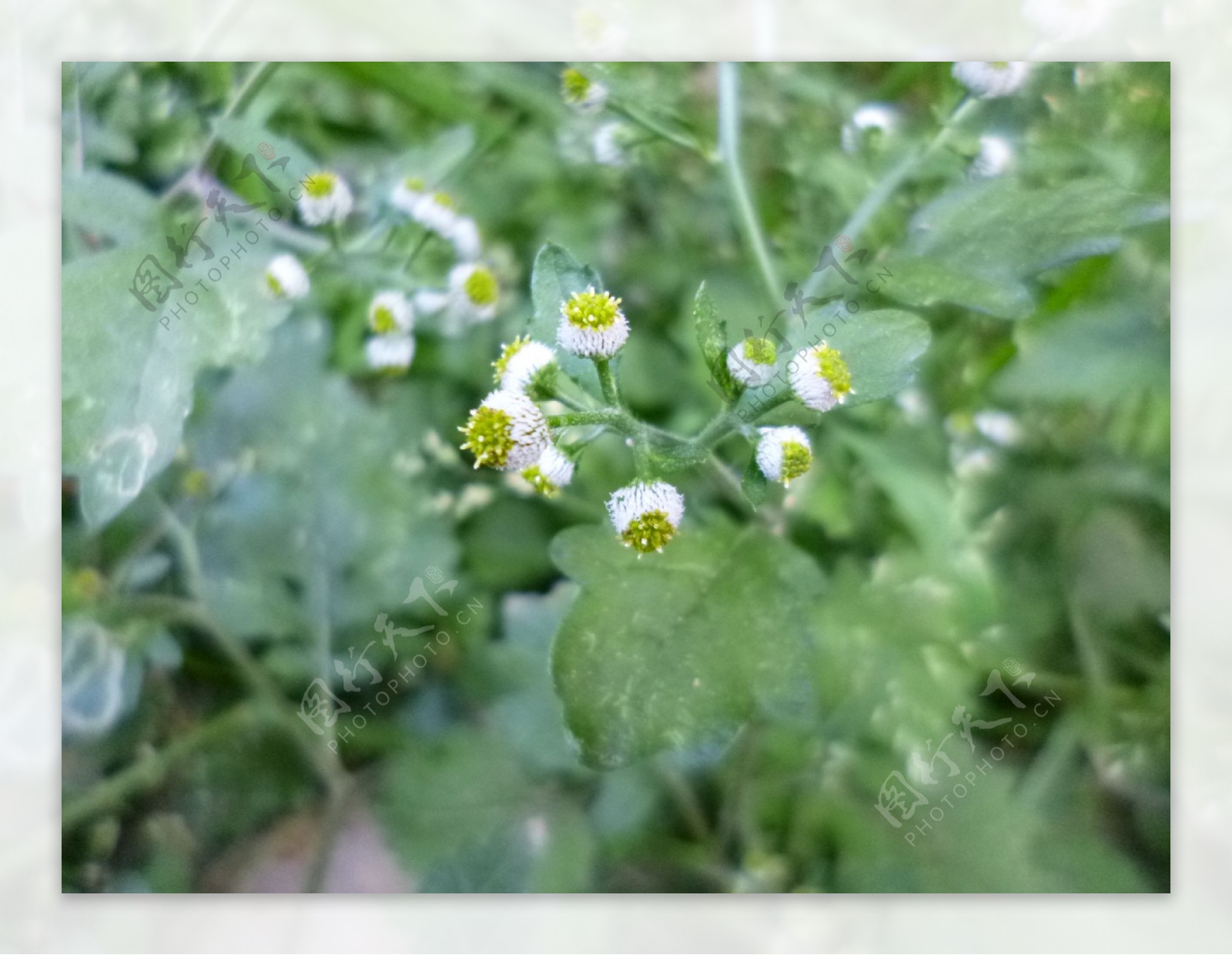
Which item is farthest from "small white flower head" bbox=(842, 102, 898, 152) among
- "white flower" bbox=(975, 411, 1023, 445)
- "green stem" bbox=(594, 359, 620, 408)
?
"green stem" bbox=(594, 359, 620, 408)

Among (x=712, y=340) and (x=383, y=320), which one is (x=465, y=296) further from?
(x=712, y=340)

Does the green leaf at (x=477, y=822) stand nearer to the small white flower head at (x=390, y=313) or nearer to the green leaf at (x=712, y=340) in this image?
the small white flower head at (x=390, y=313)

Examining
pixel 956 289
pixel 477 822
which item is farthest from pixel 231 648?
pixel 956 289

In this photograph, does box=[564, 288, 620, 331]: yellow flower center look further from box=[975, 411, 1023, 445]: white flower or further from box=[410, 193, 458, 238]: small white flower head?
box=[975, 411, 1023, 445]: white flower

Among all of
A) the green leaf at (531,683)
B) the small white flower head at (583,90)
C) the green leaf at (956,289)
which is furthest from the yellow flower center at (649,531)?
the small white flower head at (583,90)

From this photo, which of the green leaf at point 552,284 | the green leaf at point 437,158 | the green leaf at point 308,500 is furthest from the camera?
the green leaf at point 308,500

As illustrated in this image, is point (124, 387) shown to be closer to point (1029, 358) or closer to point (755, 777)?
point (755, 777)
